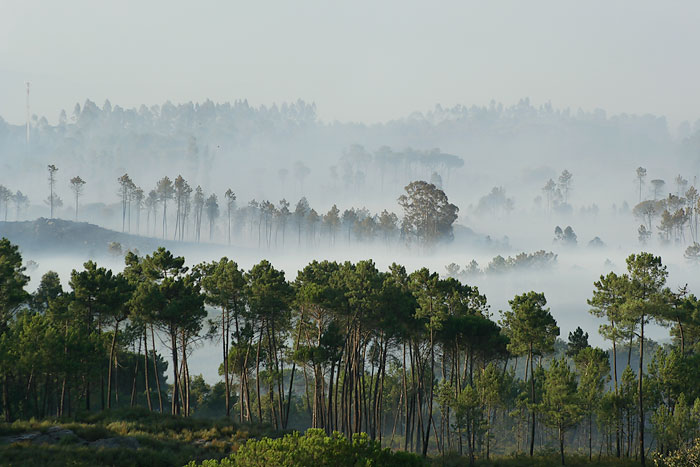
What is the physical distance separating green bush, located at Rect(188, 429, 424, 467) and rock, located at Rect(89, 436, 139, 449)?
15.0 meters

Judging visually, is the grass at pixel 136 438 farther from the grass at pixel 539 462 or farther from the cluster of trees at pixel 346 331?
the grass at pixel 539 462

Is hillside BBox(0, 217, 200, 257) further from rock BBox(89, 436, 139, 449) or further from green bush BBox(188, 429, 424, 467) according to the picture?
green bush BBox(188, 429, 424, 467)

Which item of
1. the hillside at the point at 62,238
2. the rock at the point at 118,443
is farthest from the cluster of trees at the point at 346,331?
the hillside at the point at 62,238

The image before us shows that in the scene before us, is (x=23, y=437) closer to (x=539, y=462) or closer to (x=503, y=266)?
(x=539, y=462)

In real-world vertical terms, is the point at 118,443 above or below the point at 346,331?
below

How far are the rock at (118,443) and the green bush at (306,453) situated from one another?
15012 millimetres

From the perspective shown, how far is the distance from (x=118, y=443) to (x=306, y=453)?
1758cm

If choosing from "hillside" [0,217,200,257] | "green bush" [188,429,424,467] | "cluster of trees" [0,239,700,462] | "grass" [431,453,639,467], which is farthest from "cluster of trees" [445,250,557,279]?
"green bush" [188,429,424,467]

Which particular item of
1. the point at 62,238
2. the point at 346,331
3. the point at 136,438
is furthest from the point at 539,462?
the point at 62,238

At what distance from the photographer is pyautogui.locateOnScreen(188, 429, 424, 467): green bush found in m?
15.3

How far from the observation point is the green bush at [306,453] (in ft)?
50.2

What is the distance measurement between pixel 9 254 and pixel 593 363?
50.5m

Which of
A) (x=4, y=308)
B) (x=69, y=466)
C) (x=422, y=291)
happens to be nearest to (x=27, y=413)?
(x=4, y=308)

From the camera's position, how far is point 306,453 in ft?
51.4
